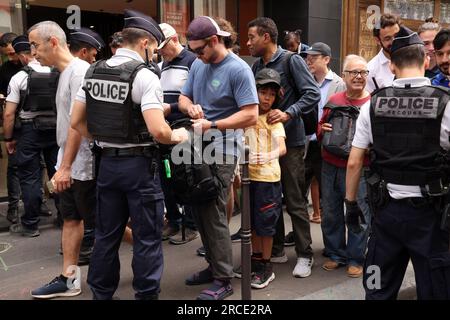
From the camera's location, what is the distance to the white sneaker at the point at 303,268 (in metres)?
4.25

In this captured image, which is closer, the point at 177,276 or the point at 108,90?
the point at 108,90

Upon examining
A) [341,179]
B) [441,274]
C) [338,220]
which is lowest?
[338,220]

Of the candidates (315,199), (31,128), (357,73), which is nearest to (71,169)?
(31,128)

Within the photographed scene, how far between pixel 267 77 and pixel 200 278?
5.66 ft

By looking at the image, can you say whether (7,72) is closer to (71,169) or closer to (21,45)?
(21,45)

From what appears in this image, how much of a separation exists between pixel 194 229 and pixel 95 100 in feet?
8.03

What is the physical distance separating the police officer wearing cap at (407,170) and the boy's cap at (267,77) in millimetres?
1116

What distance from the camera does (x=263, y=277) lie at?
4.08 metres

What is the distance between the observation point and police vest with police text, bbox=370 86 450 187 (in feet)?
9.14

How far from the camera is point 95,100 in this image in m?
3.26

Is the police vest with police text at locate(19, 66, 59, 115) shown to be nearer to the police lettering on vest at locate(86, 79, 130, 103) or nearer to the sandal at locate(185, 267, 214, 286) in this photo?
the police lettering on vest at locate(86, 79, 130, 103)

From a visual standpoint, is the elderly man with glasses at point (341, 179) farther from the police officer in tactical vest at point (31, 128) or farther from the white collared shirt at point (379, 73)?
the police officer in tactical vest at point (31, 128)

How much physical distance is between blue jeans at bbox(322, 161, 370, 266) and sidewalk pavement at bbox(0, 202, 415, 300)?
0.55ft
